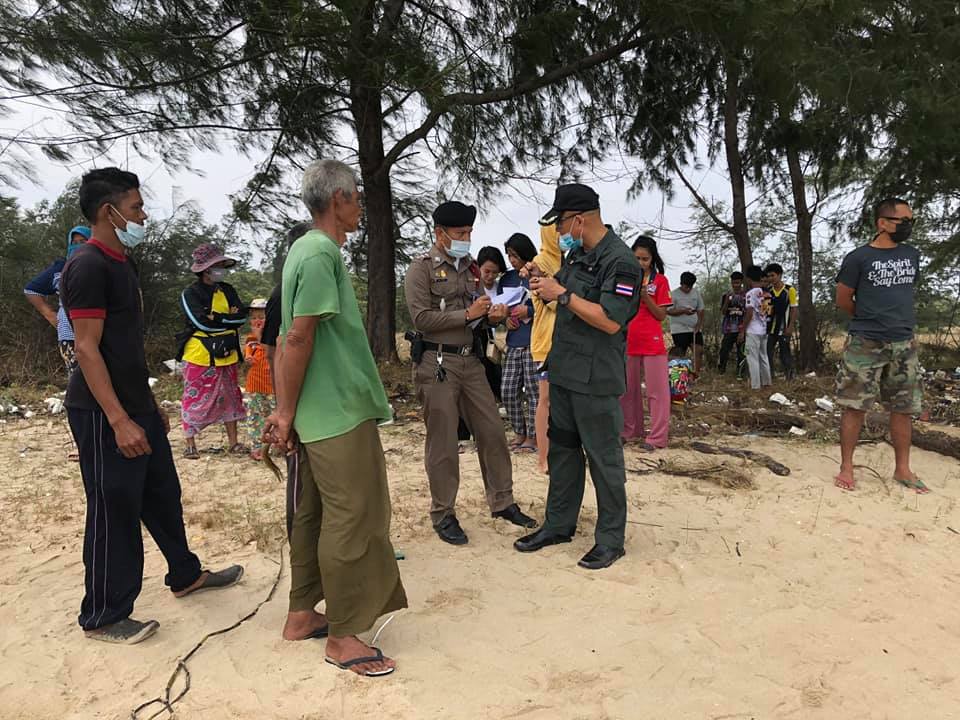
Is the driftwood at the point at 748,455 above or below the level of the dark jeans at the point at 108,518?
below

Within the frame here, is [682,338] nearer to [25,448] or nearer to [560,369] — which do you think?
[560,369]

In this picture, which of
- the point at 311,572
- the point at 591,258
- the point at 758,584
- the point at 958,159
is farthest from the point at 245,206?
the point at 958,159

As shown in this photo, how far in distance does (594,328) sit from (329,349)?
137 cm

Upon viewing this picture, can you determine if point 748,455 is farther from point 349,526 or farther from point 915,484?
point 349,526

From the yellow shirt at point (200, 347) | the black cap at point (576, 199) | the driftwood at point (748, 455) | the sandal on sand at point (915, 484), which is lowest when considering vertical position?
the sandal on sand at point (915, 484)

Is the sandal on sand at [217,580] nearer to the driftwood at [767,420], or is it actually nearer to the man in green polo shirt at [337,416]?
the man in green polo shirt at [337,416]

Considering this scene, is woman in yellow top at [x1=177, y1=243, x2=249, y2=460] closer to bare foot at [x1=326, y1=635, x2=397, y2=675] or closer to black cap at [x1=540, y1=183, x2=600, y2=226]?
black cap at [x1=540, y1=183, x2=600, y2=226]

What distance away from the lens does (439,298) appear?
11.4 feet

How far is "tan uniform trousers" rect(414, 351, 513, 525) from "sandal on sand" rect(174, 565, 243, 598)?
1.02m

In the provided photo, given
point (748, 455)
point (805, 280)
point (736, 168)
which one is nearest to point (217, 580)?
point (748, 455)

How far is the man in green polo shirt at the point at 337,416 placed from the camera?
2180 mm

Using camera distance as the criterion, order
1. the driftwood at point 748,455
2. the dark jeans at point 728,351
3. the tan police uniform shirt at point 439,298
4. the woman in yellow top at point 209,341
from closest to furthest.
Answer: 1. the tan police uniform shirt at point 439,298
2. the driftwood at point 748,455
3. the woman in yellow top at point 209,341
4. the dark jeans at point 728,351

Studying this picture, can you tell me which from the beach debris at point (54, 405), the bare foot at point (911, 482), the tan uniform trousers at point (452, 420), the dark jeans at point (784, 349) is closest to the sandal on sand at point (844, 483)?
the bare foot at point (911, 482)

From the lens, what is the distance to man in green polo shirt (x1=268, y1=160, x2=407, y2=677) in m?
2.18
